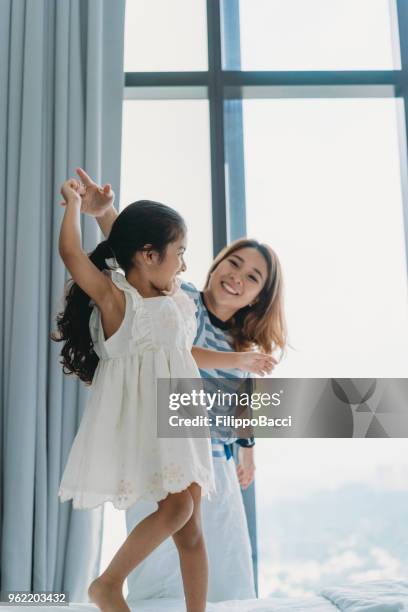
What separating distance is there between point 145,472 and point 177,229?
508mm

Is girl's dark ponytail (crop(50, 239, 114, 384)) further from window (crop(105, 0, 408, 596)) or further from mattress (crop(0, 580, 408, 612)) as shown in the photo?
window (crop(105, 0, 408, 596))

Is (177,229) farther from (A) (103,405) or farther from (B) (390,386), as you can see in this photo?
(B) (390,386)

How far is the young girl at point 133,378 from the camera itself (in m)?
1.25

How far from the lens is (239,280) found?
1761 mm

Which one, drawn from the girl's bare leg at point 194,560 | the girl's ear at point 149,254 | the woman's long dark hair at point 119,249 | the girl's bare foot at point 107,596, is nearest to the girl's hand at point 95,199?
the woman's long dark hair at point 119,249

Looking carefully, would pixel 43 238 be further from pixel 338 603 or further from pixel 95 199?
pixel 338 603

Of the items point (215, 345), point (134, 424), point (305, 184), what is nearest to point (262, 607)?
point (134, 424)

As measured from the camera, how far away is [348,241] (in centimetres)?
221

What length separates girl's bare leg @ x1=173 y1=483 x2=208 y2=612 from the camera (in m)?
1.29

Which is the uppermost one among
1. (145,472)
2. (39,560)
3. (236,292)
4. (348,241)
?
(348,241)

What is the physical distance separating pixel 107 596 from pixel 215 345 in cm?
74

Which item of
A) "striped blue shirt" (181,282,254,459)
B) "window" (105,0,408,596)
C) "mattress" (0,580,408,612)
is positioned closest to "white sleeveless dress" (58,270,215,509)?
"mattress" (0,580,408,612)

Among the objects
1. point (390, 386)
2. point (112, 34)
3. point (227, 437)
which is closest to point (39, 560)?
point (227, 437)

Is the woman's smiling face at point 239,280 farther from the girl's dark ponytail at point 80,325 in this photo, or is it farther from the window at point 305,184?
the girl's dark ponytail at point 80,325
